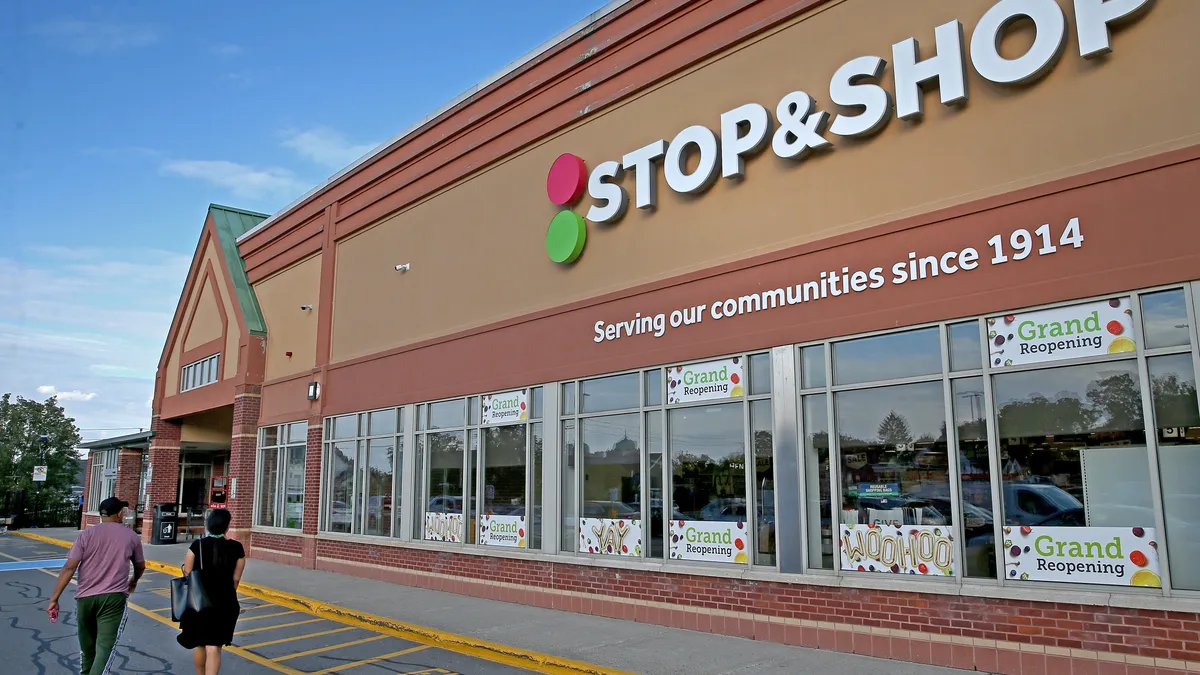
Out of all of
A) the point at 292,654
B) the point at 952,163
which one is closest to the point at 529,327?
the point at 292,654

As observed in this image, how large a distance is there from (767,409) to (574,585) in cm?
434

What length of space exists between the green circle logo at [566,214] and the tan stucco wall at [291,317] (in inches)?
373

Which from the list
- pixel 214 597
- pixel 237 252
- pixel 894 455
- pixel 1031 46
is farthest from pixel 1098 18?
pixel 237 252

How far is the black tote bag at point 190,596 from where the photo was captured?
275 inches

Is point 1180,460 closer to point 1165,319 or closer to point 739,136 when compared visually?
point 1165,319

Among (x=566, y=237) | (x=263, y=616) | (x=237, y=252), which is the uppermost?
(x=237, y=252)

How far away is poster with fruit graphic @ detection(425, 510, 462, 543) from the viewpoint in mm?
15352

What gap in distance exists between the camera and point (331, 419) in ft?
65.0

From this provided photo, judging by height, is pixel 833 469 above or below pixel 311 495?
above

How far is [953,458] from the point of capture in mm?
8898

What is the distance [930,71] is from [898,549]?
5.39 m

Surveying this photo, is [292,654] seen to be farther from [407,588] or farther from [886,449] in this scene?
[886,449]

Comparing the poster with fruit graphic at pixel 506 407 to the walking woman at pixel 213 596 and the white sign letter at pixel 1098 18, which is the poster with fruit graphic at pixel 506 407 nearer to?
the walking woman at pixel 213 596

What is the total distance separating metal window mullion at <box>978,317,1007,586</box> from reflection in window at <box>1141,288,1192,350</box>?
1440mm
